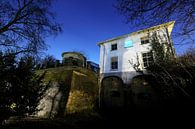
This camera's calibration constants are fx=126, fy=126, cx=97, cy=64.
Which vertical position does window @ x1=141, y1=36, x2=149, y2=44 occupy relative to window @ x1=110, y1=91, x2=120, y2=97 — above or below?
above

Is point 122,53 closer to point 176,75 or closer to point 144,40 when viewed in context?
point 144,40

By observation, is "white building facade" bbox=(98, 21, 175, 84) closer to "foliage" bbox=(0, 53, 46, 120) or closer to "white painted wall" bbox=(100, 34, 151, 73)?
"white painted wall" bbox=(100, 34, 151, 73)

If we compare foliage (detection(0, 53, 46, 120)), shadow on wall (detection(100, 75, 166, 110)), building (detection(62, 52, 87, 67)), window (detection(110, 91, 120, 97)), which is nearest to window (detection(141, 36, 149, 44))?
shadow on wall (detection(100, 75, 166, 110))

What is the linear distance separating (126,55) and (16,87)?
12519 millimetres

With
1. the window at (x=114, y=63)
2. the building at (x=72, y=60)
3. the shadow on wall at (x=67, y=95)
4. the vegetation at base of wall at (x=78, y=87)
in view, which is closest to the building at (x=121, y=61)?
the window at (x=114, y=63)

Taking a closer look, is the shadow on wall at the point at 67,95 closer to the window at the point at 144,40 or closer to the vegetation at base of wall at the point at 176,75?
the vegetation at base of wall at the point at 176,75

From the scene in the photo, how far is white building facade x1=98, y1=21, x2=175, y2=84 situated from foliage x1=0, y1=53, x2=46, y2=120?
409 inches

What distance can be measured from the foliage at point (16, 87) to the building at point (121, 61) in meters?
10.3

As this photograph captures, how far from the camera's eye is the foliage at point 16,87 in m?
4.77

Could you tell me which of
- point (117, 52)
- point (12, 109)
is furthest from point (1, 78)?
point (117, 52)

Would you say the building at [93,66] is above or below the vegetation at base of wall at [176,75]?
above

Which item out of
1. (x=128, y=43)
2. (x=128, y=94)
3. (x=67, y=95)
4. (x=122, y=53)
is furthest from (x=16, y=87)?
(x=128, y=43)

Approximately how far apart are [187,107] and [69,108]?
902cm

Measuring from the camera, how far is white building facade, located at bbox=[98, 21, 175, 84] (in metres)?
14.1
